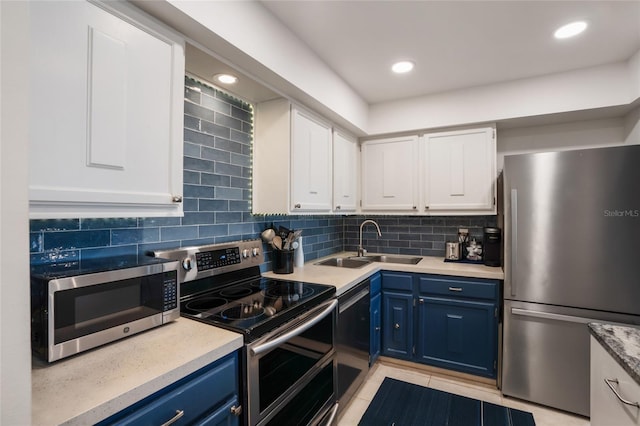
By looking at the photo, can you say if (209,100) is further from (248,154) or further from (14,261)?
(14,261)

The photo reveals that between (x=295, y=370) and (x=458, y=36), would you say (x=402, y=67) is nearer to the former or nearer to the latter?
(x=458, y=36)

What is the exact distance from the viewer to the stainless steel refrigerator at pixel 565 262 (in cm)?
187

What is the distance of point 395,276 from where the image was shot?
2.58m

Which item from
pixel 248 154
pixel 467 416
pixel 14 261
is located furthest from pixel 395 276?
pixel 14 261

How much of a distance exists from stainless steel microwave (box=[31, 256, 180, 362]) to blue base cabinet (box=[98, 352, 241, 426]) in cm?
30

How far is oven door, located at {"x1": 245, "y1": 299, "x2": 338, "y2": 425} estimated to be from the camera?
116 cm

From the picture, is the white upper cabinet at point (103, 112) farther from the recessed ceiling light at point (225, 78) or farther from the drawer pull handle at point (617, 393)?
the drawer pull handle at point (617, 393)

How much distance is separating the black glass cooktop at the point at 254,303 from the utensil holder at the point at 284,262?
173mm

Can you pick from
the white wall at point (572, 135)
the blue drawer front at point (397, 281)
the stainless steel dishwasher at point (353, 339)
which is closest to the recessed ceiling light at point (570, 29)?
the white wall at point (572, 135)

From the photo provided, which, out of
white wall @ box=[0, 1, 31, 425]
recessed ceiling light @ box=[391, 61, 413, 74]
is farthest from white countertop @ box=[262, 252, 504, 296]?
recessed ceiling light @ box=[391, 61, 413, 74]

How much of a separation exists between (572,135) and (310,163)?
7.64ft

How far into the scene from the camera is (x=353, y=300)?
206 centimetres

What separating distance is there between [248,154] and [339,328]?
4.27 feet

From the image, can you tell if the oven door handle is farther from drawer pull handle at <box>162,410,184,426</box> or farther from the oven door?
drawer pull handle at <box>162,410,184,426</box>
